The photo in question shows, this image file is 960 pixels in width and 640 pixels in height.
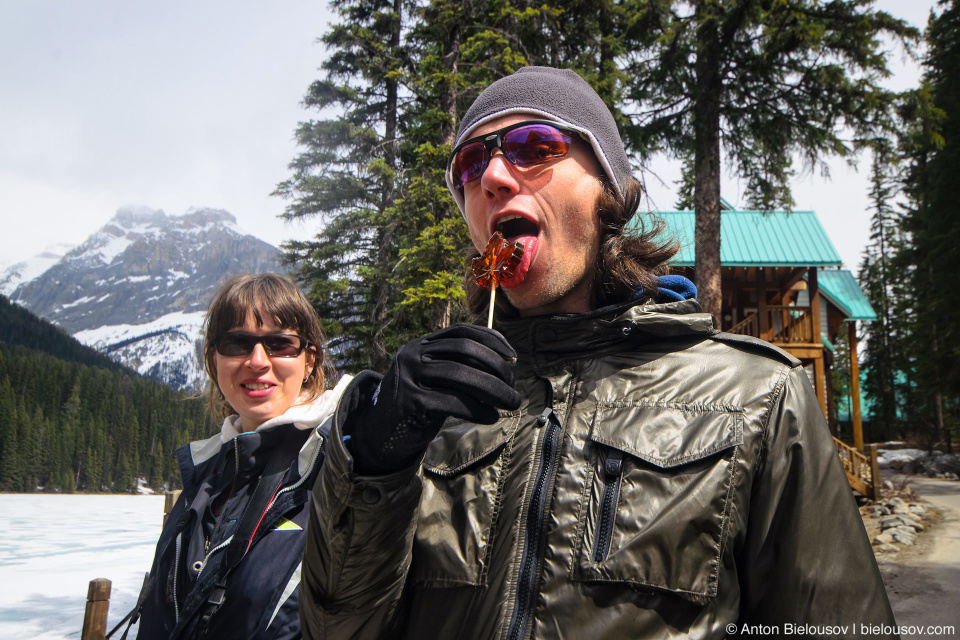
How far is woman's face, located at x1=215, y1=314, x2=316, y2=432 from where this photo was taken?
271 centimetres

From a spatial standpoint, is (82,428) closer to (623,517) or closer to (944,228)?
(623,517)

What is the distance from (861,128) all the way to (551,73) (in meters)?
11.2

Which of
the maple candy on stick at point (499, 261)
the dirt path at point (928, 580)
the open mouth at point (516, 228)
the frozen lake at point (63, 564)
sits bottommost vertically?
the frozen lake at point (63, 564)

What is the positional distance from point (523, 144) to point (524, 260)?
389 mm

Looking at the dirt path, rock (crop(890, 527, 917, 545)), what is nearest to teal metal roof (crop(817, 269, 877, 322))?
the dirt path

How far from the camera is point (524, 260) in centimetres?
166

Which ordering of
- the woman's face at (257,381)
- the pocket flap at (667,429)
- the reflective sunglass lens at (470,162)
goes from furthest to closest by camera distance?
1. the woman's face at (257,381)
2. the reflective sunglass lens at (470,162)
3. the pocket flap at (667,429)

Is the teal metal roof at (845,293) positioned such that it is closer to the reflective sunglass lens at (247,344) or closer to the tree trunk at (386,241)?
the tree trunk at (386,241)

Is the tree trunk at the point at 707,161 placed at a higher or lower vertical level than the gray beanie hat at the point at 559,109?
higher

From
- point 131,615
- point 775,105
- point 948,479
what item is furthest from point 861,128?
point 948,479

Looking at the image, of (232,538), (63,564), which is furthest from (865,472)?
(63,564)

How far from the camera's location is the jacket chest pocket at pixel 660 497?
4.08 ft

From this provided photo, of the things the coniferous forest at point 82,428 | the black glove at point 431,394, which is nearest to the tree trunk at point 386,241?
the black glove at point 431,394

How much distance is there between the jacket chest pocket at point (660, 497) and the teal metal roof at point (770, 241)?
15.8 m
